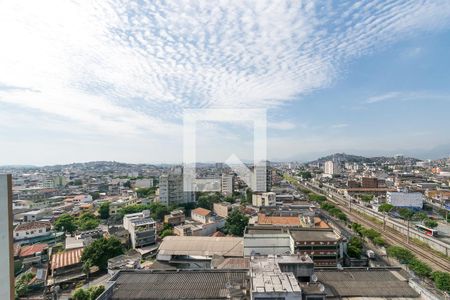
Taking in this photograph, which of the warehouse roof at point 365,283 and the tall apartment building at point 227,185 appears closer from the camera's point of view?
the warehouse roof at point 365,283

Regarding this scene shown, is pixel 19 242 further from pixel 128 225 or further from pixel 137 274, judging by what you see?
pixel 137 274

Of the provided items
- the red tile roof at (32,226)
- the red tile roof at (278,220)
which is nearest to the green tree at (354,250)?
the red tile roof at (278,220)

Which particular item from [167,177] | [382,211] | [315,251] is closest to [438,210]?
[382,211]

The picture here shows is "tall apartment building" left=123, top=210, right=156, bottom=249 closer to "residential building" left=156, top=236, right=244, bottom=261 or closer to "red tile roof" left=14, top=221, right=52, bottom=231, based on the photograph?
"residential building" left=156, top=236, right=244, bottom=261

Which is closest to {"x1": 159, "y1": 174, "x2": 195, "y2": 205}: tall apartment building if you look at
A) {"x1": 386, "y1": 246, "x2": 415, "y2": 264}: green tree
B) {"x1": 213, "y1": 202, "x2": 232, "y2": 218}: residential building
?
{"x1": 213, "y1": 202, "x2": 232, "y2": 218}: residential building

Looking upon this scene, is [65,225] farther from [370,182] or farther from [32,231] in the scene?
[370,182]

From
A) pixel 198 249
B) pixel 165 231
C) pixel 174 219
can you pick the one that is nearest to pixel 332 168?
pixel 174 219

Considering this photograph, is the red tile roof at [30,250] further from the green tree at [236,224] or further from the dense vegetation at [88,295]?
the green tree at [236,224]
